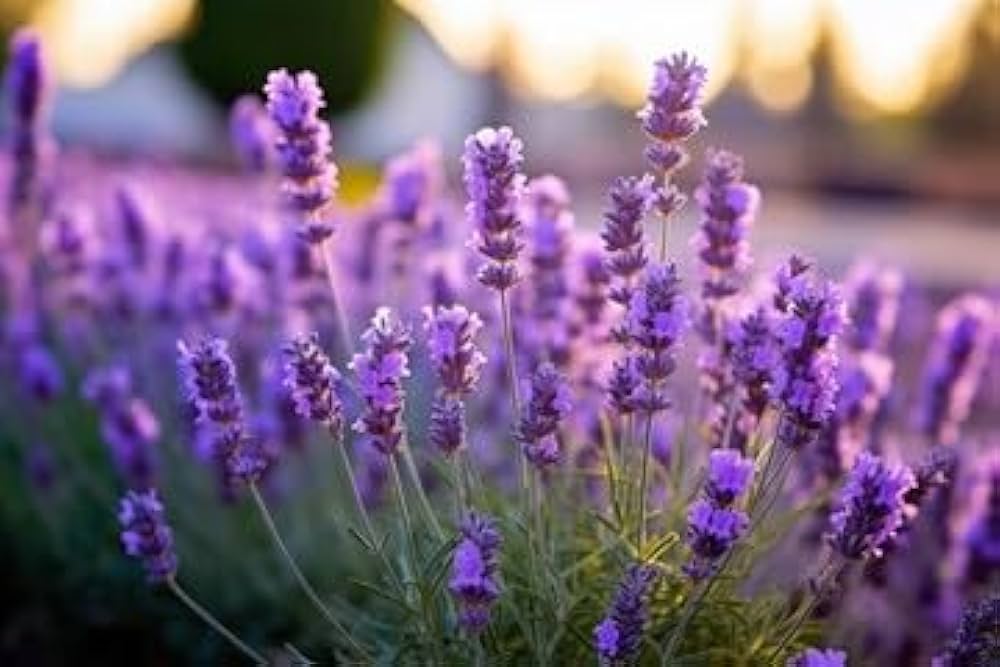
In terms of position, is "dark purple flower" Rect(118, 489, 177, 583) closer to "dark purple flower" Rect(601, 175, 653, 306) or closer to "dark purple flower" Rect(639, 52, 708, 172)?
"dark purple flower" Rect(601, 175, 653, 306)

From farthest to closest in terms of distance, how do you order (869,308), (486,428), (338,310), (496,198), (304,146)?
(486,428) → (869,308) → (338,310) → (304,146) → (496,198)

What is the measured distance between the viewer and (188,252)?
4.32m

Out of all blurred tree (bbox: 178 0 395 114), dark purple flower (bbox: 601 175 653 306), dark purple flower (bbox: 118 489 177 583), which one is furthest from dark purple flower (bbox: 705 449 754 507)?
blurred tree (bbox: 178 0 395 114)

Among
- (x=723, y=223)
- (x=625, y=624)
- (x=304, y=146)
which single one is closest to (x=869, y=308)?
(x=723, y=223)

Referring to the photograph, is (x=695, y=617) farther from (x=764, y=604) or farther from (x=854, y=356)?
(x=854, y=356)

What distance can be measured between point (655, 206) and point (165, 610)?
5.53 ft

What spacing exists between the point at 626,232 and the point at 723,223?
0.86 ft

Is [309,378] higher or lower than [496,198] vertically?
lower

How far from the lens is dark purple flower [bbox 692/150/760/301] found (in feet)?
8.36

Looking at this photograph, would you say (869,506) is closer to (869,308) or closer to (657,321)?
(657,321)

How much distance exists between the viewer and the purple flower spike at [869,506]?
2092mm

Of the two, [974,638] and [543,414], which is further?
[543,414]

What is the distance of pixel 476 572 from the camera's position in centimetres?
208

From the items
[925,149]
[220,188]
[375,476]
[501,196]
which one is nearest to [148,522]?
[501,196]
